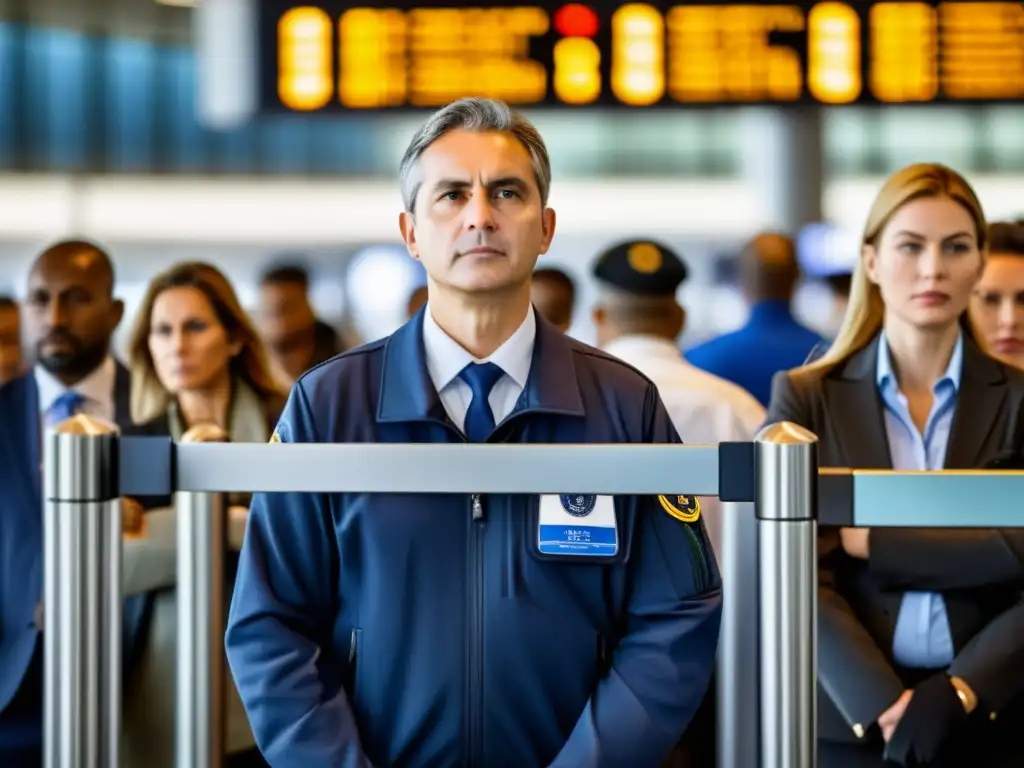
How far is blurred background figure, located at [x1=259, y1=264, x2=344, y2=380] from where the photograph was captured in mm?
4594

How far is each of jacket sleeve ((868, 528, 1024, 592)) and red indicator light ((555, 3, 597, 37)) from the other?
9.08ft

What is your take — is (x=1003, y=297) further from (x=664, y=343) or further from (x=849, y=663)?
(x=849, y=663)

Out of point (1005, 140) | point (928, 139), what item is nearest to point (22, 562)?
point (1005, 140)

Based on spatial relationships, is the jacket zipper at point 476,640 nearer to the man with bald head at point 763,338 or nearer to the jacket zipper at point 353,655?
the jacket zipper at point 353,655

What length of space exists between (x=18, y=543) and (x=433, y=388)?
120cm

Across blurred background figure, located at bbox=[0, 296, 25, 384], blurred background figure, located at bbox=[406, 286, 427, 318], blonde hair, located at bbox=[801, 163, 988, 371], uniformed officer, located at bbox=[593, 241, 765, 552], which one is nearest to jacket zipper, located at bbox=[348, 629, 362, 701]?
blonde hair, located at bbox=[801, 163, 988, 371]

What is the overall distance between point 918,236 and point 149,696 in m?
1.53

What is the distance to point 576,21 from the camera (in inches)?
180

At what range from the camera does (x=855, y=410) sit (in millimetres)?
2203

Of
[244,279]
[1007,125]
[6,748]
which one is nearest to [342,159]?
[244,279]

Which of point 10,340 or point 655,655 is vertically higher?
point 10,340

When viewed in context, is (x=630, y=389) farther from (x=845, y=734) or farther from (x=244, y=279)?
(x=244, y=279)

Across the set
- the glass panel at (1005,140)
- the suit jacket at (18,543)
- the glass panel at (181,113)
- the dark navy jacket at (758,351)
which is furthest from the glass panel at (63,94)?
the suit jacket at (18,543)

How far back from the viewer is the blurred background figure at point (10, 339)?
3.45 meters
